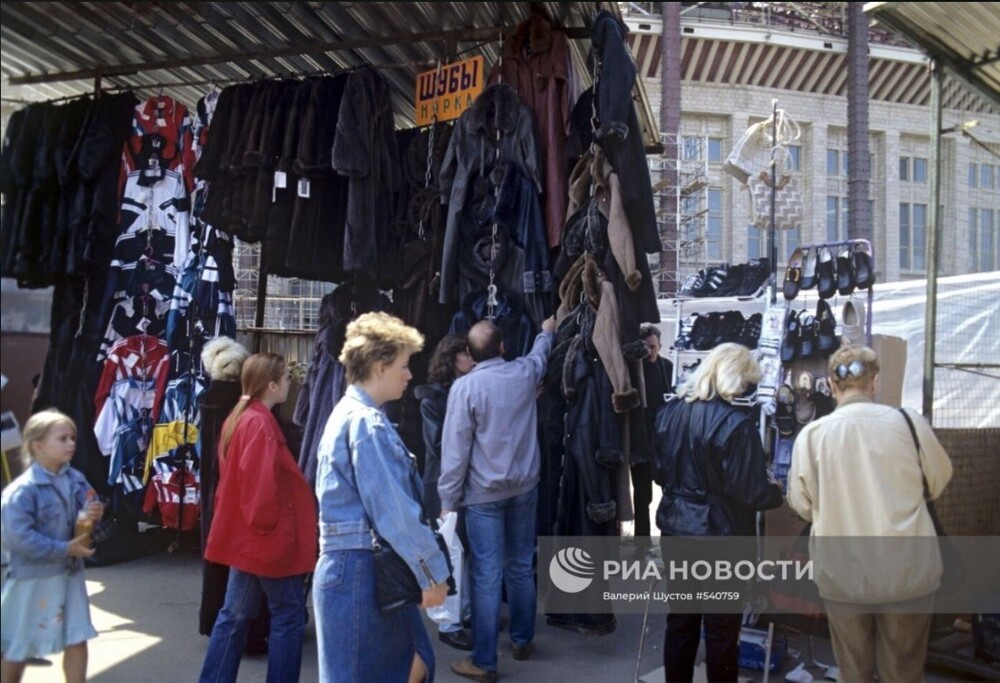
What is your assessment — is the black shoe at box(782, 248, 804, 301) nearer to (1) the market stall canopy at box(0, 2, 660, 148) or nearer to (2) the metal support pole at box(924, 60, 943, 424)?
(2) the metal support pole at box(924, 60, 943, 424)

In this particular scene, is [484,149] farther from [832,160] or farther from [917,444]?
[832,160]

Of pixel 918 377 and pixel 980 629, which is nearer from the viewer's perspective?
pixel 980 629

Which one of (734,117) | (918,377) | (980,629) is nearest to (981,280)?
(918,377)

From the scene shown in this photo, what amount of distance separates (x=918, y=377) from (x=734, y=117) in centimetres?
2050

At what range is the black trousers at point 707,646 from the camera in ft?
12.4

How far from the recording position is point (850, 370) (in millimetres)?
3457

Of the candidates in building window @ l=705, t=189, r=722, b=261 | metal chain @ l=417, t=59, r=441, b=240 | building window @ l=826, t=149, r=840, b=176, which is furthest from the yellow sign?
building window @ l=826, t=149, r=840, b=176

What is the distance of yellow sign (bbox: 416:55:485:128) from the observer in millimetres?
5109

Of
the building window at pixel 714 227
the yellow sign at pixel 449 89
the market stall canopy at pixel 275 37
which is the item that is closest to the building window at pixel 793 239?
the building window at pixel 714 227

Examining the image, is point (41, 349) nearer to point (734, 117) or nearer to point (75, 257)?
point (75, 257)

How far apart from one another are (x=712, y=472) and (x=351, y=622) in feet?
5.87

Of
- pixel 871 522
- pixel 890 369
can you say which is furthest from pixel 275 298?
pixel 871 522

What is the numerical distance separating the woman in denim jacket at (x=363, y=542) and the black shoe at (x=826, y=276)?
12.0 ft

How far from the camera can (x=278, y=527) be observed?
352 cm
